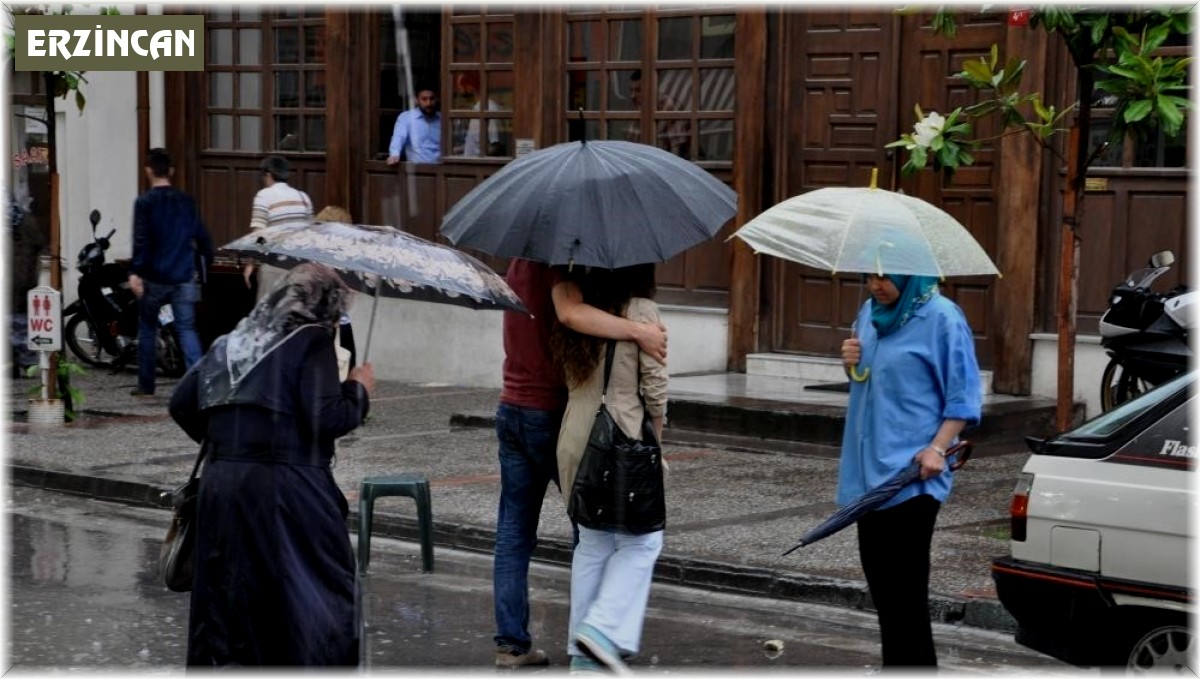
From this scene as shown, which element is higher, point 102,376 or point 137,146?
point 137,146

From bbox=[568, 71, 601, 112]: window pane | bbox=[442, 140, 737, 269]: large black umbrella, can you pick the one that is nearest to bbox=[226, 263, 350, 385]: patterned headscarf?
bbox=[442, 140, 737, 269]: large black umbrella

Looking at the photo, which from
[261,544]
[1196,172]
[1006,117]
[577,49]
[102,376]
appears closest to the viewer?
[261,544]

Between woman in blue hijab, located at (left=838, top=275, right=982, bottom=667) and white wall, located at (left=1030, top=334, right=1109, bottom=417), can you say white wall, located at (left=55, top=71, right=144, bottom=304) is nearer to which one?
white wall, located at (left=1030, top=334, right=1109, bottom=417)

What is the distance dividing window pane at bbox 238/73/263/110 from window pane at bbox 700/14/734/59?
17.2 feet

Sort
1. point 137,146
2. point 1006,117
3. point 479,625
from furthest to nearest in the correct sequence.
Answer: point 137,146
point 1006,117
point 479,625

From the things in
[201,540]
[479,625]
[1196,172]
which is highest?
[1196,172]

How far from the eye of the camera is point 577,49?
16.5 metres

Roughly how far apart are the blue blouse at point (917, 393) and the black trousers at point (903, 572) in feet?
0.19

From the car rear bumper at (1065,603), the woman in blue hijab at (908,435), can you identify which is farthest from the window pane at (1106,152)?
the car rear bumper at (1065,603)

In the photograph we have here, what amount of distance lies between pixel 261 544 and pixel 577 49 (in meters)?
11.3

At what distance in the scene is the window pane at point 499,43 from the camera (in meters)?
16.9

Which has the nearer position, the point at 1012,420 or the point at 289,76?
the point at 1012,420

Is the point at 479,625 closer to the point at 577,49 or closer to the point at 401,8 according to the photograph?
the point at 577,49

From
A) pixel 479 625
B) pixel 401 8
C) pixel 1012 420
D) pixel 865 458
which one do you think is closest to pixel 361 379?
pixel 865 458
